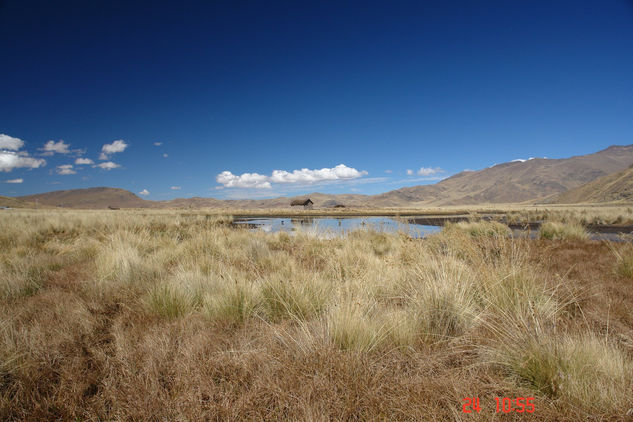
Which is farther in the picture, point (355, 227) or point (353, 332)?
point (355, 227)

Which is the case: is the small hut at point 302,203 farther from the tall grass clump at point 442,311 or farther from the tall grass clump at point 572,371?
the tall grass clump at point 572,371

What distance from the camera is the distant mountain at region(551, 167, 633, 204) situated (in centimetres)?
6319

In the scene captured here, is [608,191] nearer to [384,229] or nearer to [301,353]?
[384,229]

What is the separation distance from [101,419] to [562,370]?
288 cm

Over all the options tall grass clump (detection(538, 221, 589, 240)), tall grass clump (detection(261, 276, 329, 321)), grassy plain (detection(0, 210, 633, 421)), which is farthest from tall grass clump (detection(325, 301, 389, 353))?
tall grass clump (detection(538, 221, 589, 240))

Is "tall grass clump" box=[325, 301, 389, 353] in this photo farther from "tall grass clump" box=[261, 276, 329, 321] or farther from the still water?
the still water

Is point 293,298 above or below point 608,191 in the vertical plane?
below

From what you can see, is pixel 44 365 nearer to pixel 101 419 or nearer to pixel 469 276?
pixel 101 419

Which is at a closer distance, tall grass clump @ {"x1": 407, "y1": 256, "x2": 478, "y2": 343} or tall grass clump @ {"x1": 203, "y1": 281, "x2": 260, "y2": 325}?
tall grass clump @ {"x1": 407, "y1": 256, "x2": 478, "y2": 343}

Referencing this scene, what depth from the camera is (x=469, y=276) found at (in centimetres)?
364

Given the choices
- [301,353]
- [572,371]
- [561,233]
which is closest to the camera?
[572,371]

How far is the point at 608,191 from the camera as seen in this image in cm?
7188

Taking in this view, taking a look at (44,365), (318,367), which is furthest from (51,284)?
(318,367)

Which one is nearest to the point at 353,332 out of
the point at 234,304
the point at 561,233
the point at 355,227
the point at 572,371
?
the point at 572,371
